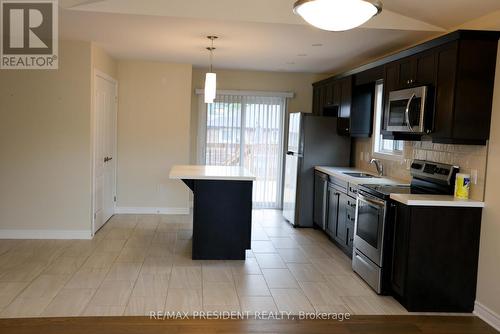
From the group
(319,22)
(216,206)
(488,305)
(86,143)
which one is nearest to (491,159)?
(488,305)

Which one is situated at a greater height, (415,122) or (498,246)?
(415,122)

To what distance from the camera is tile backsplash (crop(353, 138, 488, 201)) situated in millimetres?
3564

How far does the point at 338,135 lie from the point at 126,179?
3.27 metres

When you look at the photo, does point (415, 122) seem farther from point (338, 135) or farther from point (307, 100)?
point (307, 100)

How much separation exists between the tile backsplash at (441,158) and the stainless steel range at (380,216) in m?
0.11

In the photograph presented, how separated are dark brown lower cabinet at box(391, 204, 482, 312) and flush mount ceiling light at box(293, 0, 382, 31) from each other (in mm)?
1981

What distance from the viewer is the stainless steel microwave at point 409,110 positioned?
3787 mm

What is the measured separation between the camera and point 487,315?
343cm

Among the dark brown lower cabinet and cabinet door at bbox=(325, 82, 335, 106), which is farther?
cabinet door at bbox=(325, 82, 335, 106)

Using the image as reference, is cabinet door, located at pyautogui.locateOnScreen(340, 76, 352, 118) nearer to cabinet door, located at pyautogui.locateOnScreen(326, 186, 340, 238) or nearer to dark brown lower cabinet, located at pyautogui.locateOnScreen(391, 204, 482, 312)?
cabinet door, located at pyautogui.locateOnScreen(326, 186, 340, 238)

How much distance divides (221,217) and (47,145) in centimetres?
232

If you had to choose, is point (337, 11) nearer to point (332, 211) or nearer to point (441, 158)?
point (441, 158)

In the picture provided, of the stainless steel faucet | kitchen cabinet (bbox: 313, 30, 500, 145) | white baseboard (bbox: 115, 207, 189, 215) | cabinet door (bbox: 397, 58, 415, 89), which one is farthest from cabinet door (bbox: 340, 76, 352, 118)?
white baseboard (bbox: 115, 207, 189, 215)

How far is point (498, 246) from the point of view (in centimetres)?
332
